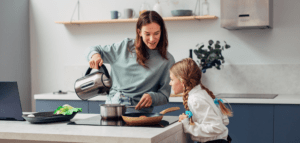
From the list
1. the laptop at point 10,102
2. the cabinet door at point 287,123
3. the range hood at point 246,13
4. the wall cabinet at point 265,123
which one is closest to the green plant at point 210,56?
the range hood at point 246,13

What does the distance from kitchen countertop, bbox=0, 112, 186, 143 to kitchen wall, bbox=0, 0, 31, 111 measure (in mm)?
2405

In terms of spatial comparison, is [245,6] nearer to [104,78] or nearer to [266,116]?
[266,116]

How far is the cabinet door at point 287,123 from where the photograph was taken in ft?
8.87

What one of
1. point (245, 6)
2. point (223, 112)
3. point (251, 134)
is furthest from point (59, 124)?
point (245, 6)

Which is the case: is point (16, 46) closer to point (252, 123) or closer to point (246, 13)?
point (246, 13)

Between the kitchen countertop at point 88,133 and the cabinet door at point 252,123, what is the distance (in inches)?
54.8

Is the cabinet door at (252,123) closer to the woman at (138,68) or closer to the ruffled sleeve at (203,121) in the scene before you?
the woman at (138,68)

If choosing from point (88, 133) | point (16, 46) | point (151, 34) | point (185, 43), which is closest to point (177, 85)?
point (151, 34)

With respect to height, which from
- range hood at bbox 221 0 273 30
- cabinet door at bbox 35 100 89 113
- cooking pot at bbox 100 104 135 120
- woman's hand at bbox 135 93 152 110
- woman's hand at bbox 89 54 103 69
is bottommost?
cabinet door at bbox 35 100 89 113

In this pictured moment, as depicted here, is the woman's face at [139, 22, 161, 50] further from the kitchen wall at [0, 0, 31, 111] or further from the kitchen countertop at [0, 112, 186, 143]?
the kitchen wall at [0, 0, 31, 111]

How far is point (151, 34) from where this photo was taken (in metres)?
1.89

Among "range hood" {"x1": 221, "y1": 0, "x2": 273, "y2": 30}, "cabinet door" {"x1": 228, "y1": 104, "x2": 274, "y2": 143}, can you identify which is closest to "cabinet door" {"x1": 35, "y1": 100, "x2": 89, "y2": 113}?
"cabinet door" {"x1": 228, "y1": 104, "x2": 274, "y2": 143}

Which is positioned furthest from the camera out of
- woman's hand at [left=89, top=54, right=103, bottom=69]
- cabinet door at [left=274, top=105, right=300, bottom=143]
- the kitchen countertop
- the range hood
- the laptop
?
the range hood

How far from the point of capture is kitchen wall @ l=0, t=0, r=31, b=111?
12.2ft
